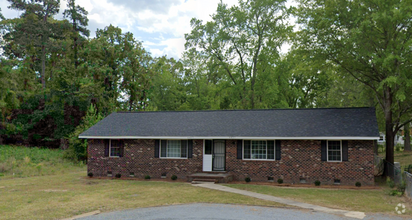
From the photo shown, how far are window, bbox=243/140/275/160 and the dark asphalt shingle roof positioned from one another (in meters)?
0.66

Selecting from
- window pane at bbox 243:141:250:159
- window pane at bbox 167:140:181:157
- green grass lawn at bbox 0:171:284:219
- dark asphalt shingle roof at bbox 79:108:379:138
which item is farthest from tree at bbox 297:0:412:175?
green grass lawn at bbox 0:171:284:219

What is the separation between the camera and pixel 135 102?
39594 mm

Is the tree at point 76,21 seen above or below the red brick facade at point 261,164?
above

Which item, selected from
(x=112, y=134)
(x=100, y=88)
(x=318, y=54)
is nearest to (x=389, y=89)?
(x=318, y=54)

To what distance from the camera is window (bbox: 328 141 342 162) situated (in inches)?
679

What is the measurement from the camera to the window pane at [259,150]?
60.5 feet

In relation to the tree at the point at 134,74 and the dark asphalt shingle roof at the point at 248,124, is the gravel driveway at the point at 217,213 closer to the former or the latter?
the dark asphalt shingle roof at the point at 248,124

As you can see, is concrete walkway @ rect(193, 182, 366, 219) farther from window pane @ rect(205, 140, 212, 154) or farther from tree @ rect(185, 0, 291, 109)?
tree @ rect(185, 0, 291, 109)

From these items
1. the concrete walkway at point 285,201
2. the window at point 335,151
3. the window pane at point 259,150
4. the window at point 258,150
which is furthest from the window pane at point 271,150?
the concrete walkway at point 285,201

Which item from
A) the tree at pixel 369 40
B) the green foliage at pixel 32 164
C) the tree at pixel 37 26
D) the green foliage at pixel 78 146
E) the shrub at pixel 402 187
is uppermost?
the tree at pixel 37 26

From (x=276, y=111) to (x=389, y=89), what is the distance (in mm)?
6743

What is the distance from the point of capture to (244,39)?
3516 cm

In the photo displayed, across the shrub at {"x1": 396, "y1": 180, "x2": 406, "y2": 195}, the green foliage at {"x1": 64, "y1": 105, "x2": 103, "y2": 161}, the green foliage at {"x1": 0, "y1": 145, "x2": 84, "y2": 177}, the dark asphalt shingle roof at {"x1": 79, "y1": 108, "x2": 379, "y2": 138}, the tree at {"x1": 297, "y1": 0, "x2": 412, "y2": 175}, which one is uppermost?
the tree at {"x1": 297, "y1": 0, "x2": 412, "y2": 175}

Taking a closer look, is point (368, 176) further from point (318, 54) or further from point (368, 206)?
point (318, 54)
